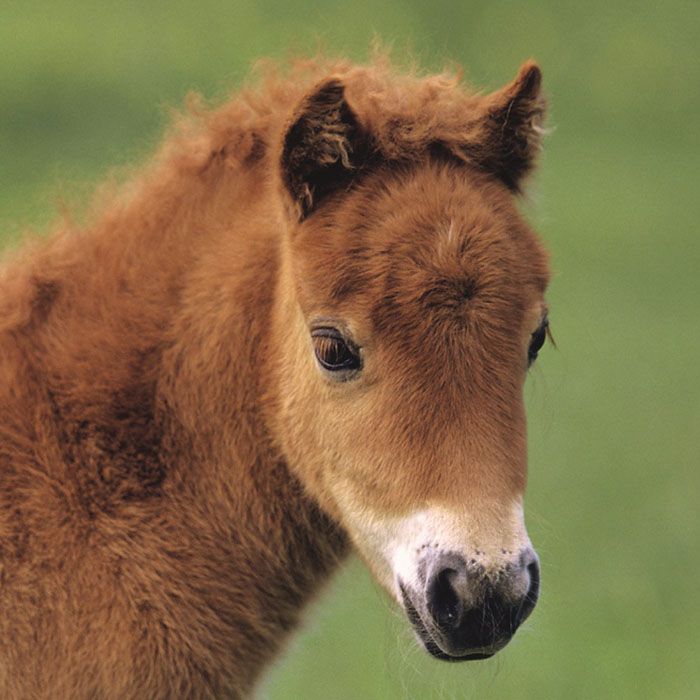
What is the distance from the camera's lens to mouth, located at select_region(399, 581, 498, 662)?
4.44m

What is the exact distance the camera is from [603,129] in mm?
24219


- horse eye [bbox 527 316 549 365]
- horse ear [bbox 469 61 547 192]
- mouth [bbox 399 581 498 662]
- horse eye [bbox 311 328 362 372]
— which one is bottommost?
mouth [bbox 399 581 498 662]

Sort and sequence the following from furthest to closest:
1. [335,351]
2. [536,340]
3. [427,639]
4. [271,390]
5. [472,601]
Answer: [271,390] < [536,340] < [335,351] < [427,639] < [472,601]

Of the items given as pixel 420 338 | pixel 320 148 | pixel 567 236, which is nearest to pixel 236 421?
pixel 420 338

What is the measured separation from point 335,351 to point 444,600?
35.5 inches

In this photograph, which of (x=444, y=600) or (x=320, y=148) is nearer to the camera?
(x=444, y=600)

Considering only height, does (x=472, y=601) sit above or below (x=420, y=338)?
below

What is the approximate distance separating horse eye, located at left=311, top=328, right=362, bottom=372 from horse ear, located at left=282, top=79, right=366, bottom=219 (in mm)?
446

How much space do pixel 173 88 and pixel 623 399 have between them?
897cm

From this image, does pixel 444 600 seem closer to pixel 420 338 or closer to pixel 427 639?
pixel 427 639

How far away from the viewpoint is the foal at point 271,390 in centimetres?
452

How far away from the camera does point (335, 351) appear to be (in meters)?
4.71

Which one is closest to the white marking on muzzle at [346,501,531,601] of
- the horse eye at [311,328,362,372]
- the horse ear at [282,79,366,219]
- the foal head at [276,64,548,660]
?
the foal head at [276,64,548,660]

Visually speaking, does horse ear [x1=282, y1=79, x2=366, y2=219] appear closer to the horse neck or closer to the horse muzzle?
the horse neck
